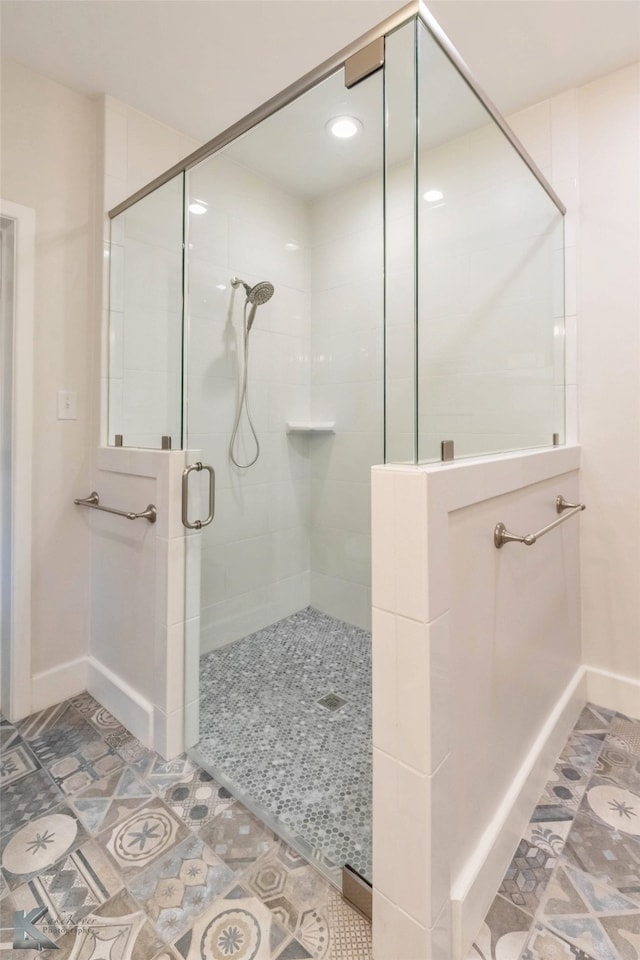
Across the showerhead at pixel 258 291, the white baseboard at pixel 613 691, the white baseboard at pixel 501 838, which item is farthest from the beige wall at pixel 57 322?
the white baseboard at pixel 613 691

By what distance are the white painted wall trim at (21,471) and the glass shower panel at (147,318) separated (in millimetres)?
274

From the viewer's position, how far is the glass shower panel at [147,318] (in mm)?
1667

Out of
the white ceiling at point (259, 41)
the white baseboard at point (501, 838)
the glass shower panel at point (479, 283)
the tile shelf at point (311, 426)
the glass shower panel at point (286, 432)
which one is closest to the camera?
the white baseboard at point (501, 838)

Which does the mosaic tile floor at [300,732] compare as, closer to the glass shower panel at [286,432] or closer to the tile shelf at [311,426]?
the glass shower panel at [286,432]

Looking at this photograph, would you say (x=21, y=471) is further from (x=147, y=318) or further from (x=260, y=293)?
(x=260, y=293)

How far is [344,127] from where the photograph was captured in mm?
1668

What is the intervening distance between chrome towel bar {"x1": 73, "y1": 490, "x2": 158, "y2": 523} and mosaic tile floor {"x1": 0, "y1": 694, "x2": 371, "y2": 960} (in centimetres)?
77

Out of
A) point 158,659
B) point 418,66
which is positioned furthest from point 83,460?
point 418,66

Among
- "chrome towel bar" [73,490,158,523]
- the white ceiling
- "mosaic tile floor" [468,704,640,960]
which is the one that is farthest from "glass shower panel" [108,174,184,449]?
"mosaic tile floor" [468,704,640,960]

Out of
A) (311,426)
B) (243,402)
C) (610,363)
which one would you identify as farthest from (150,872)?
(610,363)

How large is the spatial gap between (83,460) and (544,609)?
1761 mm

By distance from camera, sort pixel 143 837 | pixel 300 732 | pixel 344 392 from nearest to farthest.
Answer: pixel 143 837 < pixel 300 732 < pixel 344 392

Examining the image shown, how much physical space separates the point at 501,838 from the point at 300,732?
71 cm

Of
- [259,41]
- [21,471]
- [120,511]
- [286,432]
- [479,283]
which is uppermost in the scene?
[259,41]
